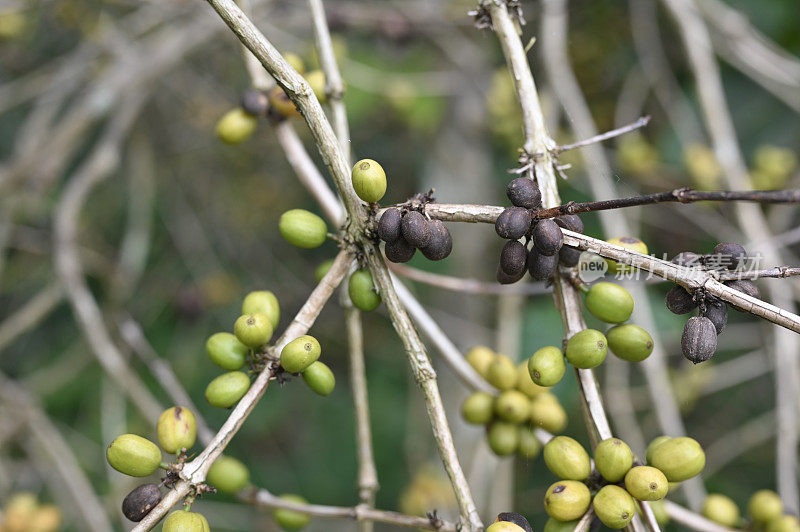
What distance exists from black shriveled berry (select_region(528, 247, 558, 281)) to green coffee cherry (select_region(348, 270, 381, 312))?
27cm

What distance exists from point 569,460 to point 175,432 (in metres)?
0.67

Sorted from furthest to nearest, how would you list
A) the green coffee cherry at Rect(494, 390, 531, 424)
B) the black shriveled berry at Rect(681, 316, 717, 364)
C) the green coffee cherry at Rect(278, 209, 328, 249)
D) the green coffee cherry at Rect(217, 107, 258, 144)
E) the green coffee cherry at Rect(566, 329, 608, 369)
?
the green coffee cherry at Rect(217, 107, 258, 144), the green coffee cherry at Rect(494, 390, 531, 424), the green coffee cherry at Rect(278, 209, 328, 249), the green coffee cherry at Rect(566, 329, 608, 369), the black shriveled berry at Rect(681, 316, 717, 364)

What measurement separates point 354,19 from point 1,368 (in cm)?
253

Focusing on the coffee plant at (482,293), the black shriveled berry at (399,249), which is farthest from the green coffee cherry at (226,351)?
the black shriveled berry at (399,249)

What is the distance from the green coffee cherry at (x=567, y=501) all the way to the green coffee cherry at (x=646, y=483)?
0.25 feet

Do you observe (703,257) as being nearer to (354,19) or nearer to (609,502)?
(609,502)

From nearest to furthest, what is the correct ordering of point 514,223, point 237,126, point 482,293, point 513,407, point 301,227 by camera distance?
point 514,223, point 301,227, point 513,407, point 237,126, point 482,293

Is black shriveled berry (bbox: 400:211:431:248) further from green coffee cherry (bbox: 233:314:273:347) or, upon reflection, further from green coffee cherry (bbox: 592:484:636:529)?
green coffee cherry (bbox: 592:484:636:529)

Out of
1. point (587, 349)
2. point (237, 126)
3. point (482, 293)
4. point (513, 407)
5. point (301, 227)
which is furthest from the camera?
point (482, 293)

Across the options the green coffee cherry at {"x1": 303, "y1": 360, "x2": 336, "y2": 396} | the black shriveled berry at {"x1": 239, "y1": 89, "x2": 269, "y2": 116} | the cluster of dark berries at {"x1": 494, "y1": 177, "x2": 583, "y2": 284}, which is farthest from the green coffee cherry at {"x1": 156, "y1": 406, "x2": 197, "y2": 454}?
the black shriveled berry at {"x1": 239, "y1": 89, "x2": 269, "y2": 116}

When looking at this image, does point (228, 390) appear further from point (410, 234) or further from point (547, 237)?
point (547, 237)

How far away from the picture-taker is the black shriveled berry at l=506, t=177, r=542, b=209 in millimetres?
978

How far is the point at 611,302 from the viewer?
1085 millimetres

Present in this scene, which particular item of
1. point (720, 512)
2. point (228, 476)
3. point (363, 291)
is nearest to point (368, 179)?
point (363, 291)
